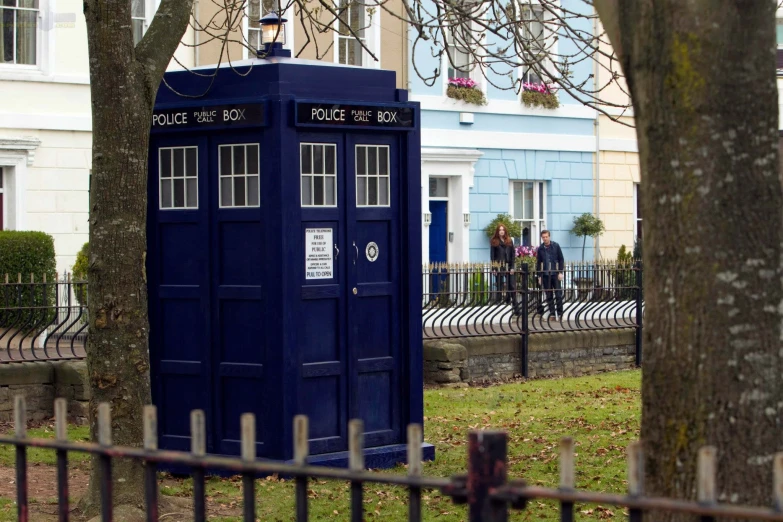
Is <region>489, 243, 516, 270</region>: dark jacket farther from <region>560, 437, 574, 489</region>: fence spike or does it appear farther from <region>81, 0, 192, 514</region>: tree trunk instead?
<region>560, 437, 574, 489</region>: fence spike

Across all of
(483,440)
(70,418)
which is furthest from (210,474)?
(483,440)

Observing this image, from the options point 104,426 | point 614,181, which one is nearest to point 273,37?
point 104,426

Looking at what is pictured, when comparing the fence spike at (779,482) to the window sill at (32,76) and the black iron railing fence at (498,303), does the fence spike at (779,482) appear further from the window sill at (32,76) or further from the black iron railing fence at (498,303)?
the window sill at (32,76)

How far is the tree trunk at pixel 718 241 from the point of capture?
12.2ft

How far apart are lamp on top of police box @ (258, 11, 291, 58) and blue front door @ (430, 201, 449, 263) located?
17225mm

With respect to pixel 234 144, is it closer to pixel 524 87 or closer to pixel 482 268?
pixel 482 268

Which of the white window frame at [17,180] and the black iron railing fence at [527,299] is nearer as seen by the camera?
the black iron railing fence at [527,299]

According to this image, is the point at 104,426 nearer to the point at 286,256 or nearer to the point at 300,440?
the point at 300,440

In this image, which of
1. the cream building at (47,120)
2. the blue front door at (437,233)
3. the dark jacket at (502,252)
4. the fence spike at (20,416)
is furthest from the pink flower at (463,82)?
the fence spike at (20,416)

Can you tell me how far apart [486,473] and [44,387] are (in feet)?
31.8

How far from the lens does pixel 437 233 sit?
26.8 m

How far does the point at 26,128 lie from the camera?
69.4ft

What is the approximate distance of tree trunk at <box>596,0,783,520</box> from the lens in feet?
12.2

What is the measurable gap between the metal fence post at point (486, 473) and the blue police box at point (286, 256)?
5.51 m
